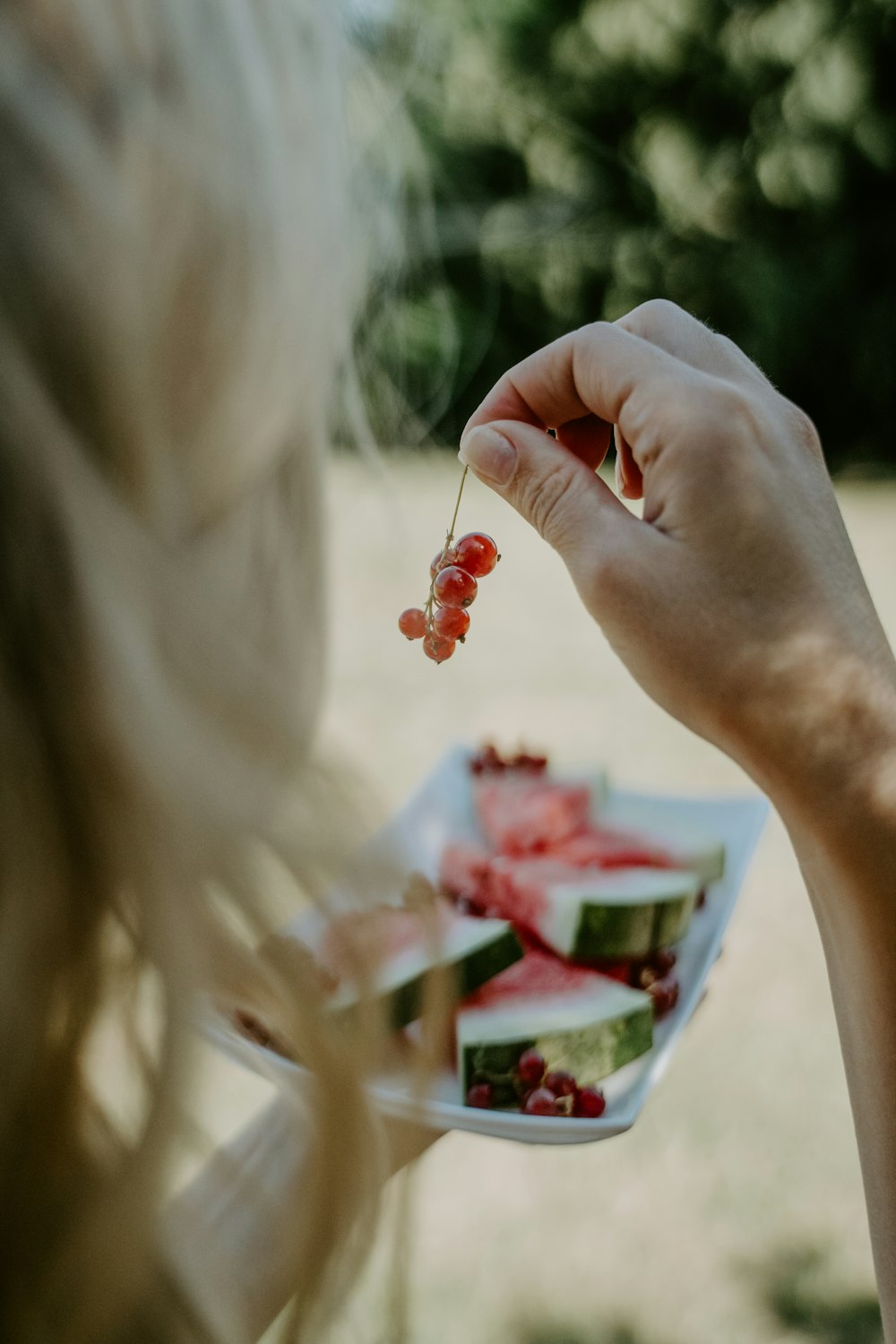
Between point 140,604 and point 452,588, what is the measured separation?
38cm

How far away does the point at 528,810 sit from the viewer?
195 centimetres

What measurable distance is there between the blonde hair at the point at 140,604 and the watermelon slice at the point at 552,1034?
0.50 m

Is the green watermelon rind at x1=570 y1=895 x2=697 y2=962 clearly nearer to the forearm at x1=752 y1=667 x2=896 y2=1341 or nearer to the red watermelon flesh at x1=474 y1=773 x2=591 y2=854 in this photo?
the red watermelon flesh at x1=474 y1=773 x2=591 y2=854

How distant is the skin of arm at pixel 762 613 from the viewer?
946 millimetres

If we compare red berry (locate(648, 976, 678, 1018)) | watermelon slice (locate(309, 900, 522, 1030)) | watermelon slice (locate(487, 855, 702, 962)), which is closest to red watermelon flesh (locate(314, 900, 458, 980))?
watermelon slice (locate(309, 900, 522, 1030))

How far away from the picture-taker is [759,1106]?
273cm

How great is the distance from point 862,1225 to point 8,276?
8.05ft

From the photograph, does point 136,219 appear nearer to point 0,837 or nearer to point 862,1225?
point 0,837

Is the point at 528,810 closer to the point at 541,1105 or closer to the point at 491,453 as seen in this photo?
A: the point at 541,1105

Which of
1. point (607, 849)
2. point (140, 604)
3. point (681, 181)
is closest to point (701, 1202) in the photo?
point (607, 849)

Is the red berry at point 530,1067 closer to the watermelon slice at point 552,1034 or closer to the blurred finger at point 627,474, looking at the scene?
the watermelon slice at point 552,1034

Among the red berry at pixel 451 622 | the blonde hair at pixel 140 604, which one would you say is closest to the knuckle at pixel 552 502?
the red berry at pixel 451 622

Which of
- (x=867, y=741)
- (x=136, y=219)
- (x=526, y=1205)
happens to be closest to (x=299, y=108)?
(x=136, y=219)

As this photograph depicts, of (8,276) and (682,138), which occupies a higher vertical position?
(682,138)
